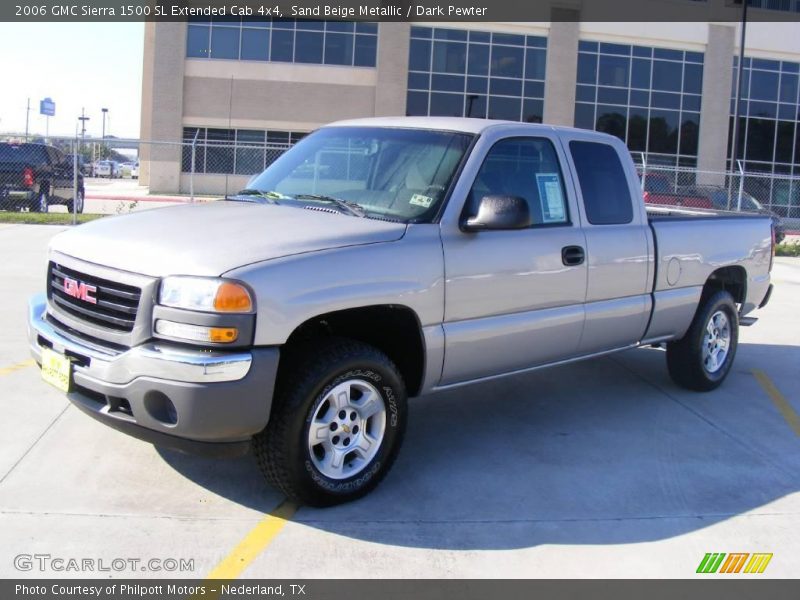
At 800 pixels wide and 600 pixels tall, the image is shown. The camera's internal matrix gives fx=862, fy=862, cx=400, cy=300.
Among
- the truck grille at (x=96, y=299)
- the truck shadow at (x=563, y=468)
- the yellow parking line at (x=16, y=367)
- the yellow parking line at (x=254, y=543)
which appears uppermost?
the truck grille at (x=96, y=299)

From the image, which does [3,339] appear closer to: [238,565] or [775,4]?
[238,565]

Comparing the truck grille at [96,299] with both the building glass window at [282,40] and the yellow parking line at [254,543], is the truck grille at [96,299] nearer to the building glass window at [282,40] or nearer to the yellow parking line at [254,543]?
the yellow parking line at [254,543]

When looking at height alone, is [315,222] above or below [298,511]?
above

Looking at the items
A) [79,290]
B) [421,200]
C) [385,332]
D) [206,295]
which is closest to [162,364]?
[206,295]

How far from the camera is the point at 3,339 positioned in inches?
294

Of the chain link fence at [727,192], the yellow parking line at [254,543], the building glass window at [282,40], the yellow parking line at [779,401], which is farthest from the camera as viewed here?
the building glass window at [282,40]

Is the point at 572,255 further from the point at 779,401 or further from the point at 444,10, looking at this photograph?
the point at 444,10

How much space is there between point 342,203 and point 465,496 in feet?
5.81

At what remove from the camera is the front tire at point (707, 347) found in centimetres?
677

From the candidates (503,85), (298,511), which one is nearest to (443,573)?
(298,511)

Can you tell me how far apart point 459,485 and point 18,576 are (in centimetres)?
228

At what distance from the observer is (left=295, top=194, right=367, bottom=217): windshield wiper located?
4.80 m

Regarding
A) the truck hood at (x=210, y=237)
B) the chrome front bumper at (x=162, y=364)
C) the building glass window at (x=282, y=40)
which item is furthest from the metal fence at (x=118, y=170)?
the chrome front bumper at (x=162, y=364)

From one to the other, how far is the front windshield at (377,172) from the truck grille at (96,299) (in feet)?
4.26
